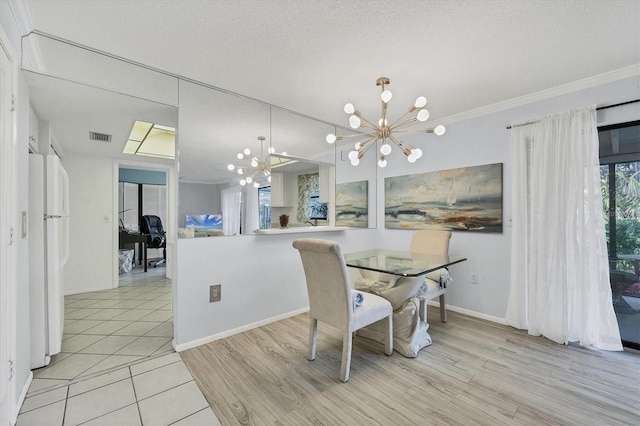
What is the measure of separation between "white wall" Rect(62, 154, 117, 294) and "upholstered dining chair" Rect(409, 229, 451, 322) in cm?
440

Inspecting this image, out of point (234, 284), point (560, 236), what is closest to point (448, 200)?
point (560, 236)

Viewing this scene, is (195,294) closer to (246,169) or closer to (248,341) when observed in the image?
(248,341)

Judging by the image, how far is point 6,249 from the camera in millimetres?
1414

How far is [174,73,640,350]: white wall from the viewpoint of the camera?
2.42 meters

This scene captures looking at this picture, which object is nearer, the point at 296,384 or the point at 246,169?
the point at 296,384

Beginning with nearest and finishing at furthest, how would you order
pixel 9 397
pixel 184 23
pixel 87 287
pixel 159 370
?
pixel 9 397
pixel 184 23
pixel 159 370
pixel 87 287

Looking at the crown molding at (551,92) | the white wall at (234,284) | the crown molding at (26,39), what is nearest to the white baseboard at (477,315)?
the white wall at (234,284)

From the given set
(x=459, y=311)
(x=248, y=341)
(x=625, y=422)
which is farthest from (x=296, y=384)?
(x=459, y=311)

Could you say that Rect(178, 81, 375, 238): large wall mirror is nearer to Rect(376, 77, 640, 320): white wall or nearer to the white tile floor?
the white tile floor

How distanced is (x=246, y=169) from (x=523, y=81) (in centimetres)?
278

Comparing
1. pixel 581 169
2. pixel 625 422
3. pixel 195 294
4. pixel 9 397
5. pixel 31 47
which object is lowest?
pixel 625 422

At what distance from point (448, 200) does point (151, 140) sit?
12.4 feet

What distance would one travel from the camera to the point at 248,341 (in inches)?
100.0

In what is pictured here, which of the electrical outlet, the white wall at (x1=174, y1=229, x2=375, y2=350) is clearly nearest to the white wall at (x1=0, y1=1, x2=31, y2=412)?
the white wall at (x1=174, y1=229, x2=375, y2=350)
